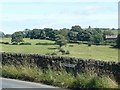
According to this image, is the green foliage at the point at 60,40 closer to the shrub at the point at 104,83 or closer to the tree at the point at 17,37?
the tree at the point at 17,37

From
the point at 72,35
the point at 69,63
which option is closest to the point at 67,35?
the point at 72,35

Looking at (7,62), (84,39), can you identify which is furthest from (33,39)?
(7,62)

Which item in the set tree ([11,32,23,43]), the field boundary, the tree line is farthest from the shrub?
tree ([11,32,23,43])

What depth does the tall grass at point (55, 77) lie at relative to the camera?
40.9 feet

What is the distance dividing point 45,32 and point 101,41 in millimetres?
17411

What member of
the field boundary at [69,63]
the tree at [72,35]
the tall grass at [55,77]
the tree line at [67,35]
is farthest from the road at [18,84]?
the tree at [72,35]

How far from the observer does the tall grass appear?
1247cm

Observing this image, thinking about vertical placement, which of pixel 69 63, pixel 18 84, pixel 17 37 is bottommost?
pixel 17 37

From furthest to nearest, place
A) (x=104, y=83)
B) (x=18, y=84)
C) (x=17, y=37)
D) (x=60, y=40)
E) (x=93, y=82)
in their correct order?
(x=60, y=40)
(x=17, y=37)
(x=18, y=84)
(x=93, y=82)
(x=104, y=83)

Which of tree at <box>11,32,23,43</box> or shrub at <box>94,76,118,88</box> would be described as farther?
tree at <box>11,32,23,43</box>

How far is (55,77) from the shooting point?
1392 centimetres

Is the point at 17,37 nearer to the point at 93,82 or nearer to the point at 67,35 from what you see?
the point at 67,35

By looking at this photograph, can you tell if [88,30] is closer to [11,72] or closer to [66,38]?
[66,38]

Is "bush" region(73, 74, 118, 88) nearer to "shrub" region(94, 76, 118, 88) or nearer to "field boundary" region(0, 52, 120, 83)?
"shrub" region(94, 76, 118, 88)
